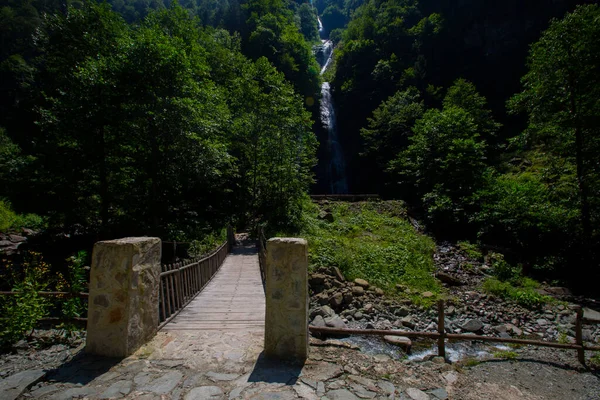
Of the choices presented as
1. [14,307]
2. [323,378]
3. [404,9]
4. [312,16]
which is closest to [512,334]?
[323,378]

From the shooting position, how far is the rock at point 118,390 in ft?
9.44

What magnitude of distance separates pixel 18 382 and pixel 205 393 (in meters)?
1.99

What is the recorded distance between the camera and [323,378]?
3.29m

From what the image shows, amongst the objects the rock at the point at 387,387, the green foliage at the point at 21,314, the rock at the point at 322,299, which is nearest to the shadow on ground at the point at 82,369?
the green foliage at the point at 21,314

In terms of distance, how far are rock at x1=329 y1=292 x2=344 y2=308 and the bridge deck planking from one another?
244 centimetres

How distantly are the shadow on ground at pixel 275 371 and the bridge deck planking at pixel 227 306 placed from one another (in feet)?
3.51

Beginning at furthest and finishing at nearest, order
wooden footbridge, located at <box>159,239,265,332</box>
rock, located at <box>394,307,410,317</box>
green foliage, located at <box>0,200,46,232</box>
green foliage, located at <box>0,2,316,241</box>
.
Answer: green foliage, located at <box>0,200,46,232</box> → green foliage, located at <box>0,2,316,241</box> → rock, located at <box>394,307,410,317</box> → wooden footbridge, located at <box>159,239,265,332</box>

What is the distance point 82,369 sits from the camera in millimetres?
3312

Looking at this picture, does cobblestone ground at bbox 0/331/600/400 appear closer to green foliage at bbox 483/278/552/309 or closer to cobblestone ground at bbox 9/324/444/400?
cobblestone ground at bbox 9/324/444/400

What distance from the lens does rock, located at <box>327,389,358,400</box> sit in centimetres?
298

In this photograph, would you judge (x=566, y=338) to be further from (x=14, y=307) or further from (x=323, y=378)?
(x=14, y=307)

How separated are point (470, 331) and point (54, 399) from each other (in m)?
8.73

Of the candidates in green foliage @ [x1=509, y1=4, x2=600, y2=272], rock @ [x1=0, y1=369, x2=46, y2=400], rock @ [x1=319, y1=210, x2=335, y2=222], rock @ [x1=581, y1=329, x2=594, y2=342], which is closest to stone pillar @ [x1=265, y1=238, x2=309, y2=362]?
rock @ [x1=0, y1=369, x2=46, y2=400]

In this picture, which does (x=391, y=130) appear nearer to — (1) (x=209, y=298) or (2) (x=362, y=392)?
(1) (x=209, y=298)
